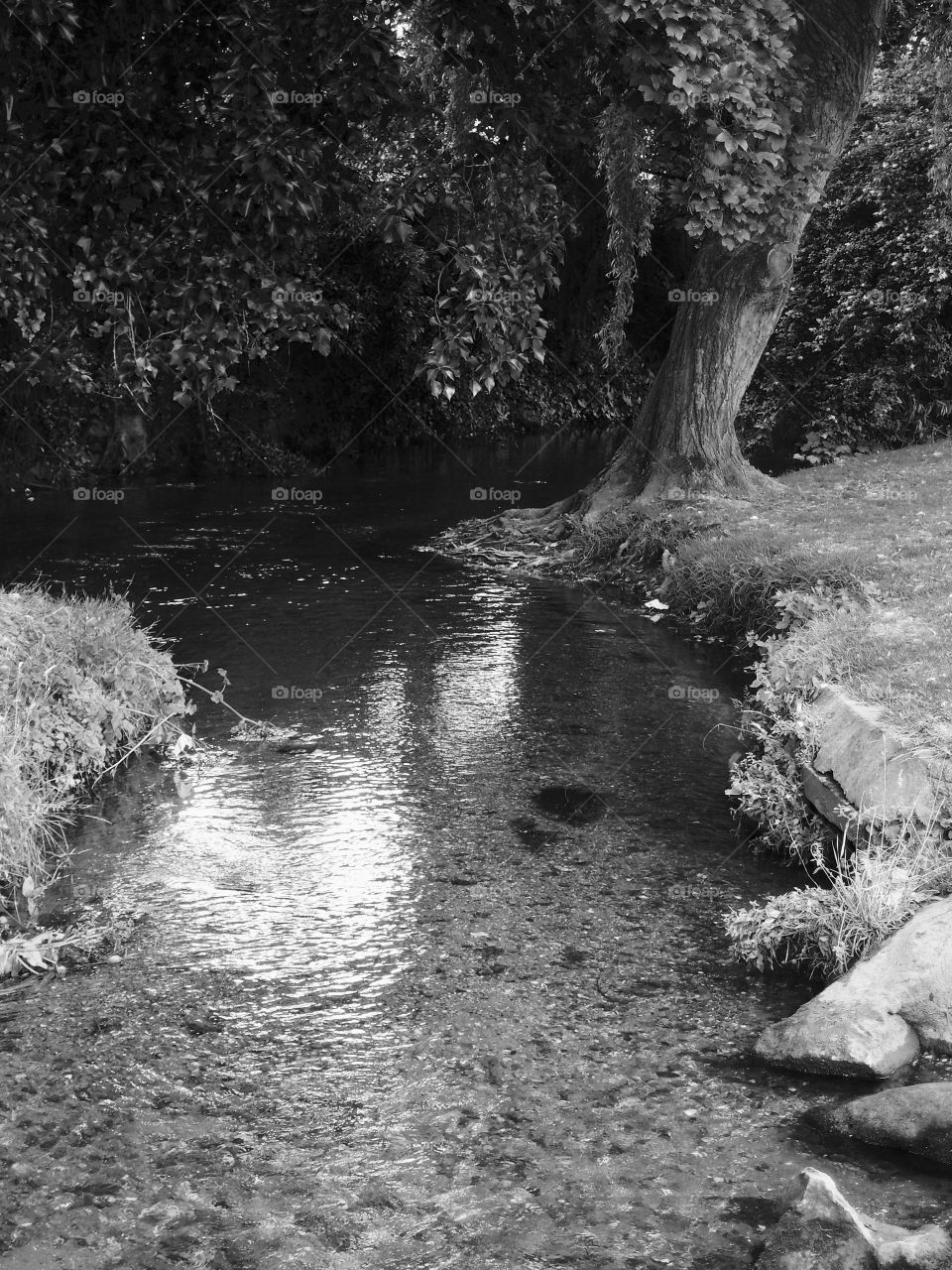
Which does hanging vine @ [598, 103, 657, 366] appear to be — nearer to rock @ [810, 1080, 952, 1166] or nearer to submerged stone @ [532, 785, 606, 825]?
submerged stone @ [532, 785, 606, 825]

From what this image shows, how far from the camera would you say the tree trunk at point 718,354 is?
39.8 feet

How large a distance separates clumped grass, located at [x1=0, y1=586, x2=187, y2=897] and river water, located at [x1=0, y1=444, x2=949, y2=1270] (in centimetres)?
23

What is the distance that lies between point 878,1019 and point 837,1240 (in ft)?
3.98

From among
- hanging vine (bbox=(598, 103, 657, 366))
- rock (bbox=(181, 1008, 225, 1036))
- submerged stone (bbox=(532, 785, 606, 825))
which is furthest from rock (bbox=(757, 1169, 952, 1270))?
hanging vine (bbox=(598, 103, 657, 366))

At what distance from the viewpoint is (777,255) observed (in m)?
12.6

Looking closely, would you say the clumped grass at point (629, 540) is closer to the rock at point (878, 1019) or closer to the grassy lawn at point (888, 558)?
Result: the grassy lawn at point (888, 558)

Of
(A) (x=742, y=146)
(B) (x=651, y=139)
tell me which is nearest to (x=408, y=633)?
(A) (x=742, y=146)

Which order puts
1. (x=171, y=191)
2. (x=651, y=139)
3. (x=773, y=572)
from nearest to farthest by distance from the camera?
(x=171, y=191), (x=773, y=572), (x=651, y=139)

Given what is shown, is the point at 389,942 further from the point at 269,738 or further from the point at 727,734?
the point at 727,734

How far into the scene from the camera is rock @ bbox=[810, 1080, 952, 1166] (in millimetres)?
3670

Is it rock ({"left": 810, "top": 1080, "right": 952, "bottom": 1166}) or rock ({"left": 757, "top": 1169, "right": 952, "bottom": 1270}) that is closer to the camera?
rock ({"left": 757, "top": 1169, "right": 952, "bottom": 1270})

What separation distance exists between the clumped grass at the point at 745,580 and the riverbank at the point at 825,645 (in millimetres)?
19

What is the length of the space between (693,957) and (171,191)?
5219 millimetres

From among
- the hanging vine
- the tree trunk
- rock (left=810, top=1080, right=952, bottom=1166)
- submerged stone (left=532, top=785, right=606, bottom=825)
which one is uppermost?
the hanging vine
